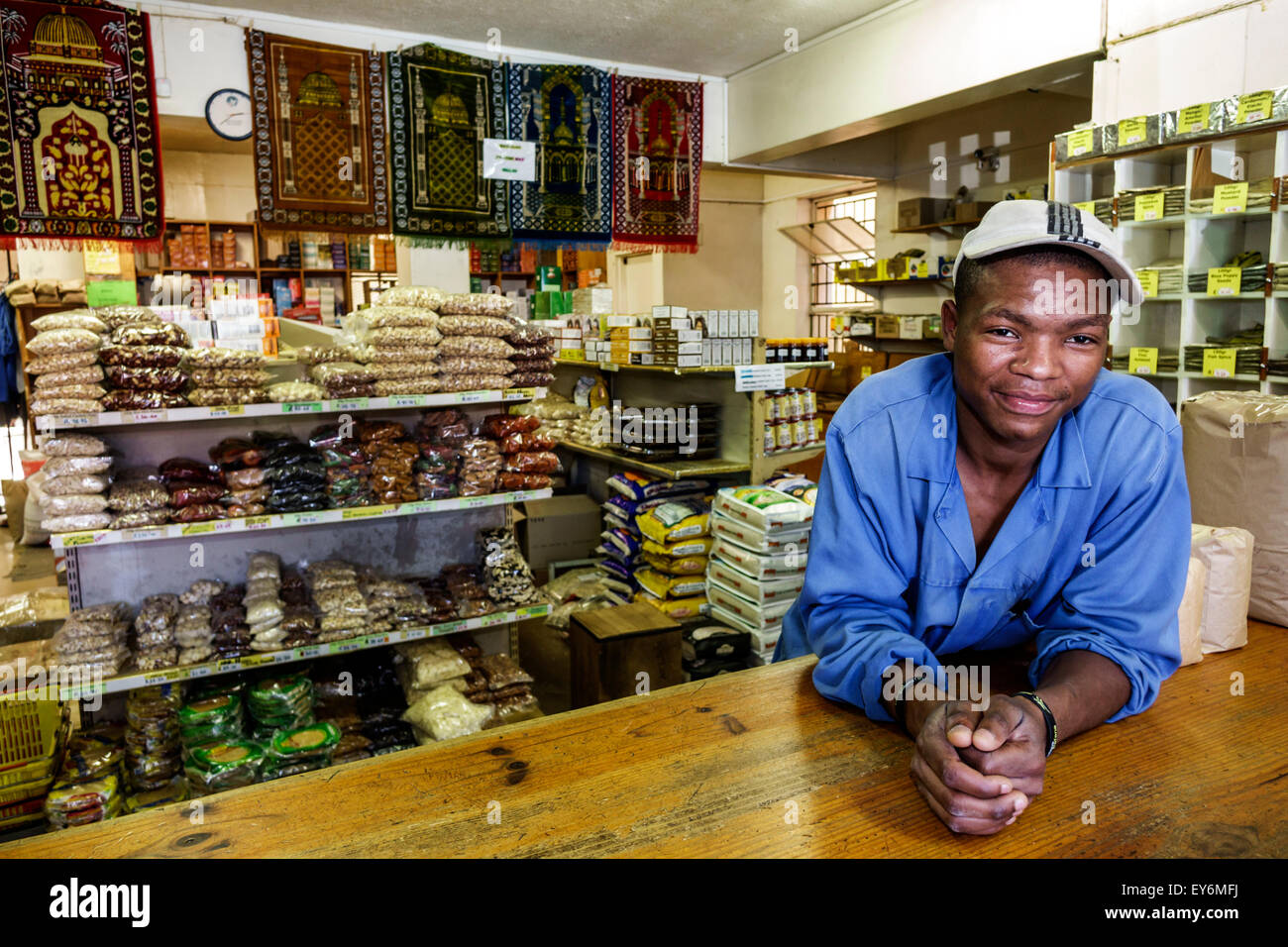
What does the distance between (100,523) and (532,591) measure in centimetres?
180

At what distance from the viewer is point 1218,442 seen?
180 cm

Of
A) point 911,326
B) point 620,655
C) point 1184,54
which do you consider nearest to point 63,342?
point 620,655

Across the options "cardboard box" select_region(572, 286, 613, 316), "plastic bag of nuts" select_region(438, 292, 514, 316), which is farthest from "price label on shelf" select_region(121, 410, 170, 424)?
"cardboard box" select_region(572, 286, 613, 316)

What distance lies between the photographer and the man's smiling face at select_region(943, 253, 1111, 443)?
1.19 metres

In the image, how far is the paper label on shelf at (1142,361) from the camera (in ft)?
13.5

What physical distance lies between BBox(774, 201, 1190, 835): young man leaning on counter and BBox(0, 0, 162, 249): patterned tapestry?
4.76 metres

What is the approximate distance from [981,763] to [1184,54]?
4.19 metres

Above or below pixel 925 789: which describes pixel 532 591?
below

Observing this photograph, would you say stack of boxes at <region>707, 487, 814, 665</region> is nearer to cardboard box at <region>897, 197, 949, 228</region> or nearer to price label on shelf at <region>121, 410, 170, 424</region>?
price label on shelf at <region>121, 410, 170, 424</region>

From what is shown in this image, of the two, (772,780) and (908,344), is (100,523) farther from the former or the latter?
(908,344)

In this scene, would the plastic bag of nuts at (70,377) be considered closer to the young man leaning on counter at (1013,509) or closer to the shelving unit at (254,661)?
the shelving unit at (254,661)

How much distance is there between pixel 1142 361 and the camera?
13.6 ft
